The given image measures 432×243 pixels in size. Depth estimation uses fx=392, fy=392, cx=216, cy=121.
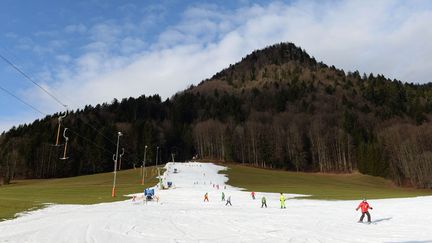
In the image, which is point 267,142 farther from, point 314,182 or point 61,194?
point 61,194

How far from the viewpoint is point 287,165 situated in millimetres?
157000

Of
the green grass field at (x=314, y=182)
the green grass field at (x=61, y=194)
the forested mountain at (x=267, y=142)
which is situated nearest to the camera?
the green grass field at (x=61, y=194)

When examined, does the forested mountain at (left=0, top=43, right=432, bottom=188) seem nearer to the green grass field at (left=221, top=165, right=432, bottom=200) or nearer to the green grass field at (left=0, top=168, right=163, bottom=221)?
the green grass field at (left=221, top=165, right=432, bottom=200)

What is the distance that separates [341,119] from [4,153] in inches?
5310

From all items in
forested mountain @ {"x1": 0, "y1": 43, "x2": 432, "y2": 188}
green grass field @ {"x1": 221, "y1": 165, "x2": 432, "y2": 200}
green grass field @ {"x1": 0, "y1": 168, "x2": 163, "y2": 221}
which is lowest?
green grass field @ {"x1": 0, "y1": 168, "x2": 163, "y2": 221}

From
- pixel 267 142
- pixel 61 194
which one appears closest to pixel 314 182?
pixel 267 142

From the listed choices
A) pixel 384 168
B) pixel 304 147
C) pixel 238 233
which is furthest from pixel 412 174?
pixel 238 233

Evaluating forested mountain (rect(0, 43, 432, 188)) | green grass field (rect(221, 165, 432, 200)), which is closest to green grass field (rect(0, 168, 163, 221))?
green grass field (rect(221, 165, 432, 200))

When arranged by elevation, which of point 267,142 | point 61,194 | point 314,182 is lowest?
point 61,194

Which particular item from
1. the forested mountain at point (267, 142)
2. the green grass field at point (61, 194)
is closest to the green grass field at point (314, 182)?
the forested mountain at point (267, 142)

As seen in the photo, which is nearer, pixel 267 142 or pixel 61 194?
pixel 61 194

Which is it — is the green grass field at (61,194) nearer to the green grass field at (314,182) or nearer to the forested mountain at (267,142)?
the green grass field at (314,182)

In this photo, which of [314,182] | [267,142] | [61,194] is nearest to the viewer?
[61,194]

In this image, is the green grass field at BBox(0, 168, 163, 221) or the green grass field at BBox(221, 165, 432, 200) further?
the green grass field at BBox(221, 165, 432, 200)
